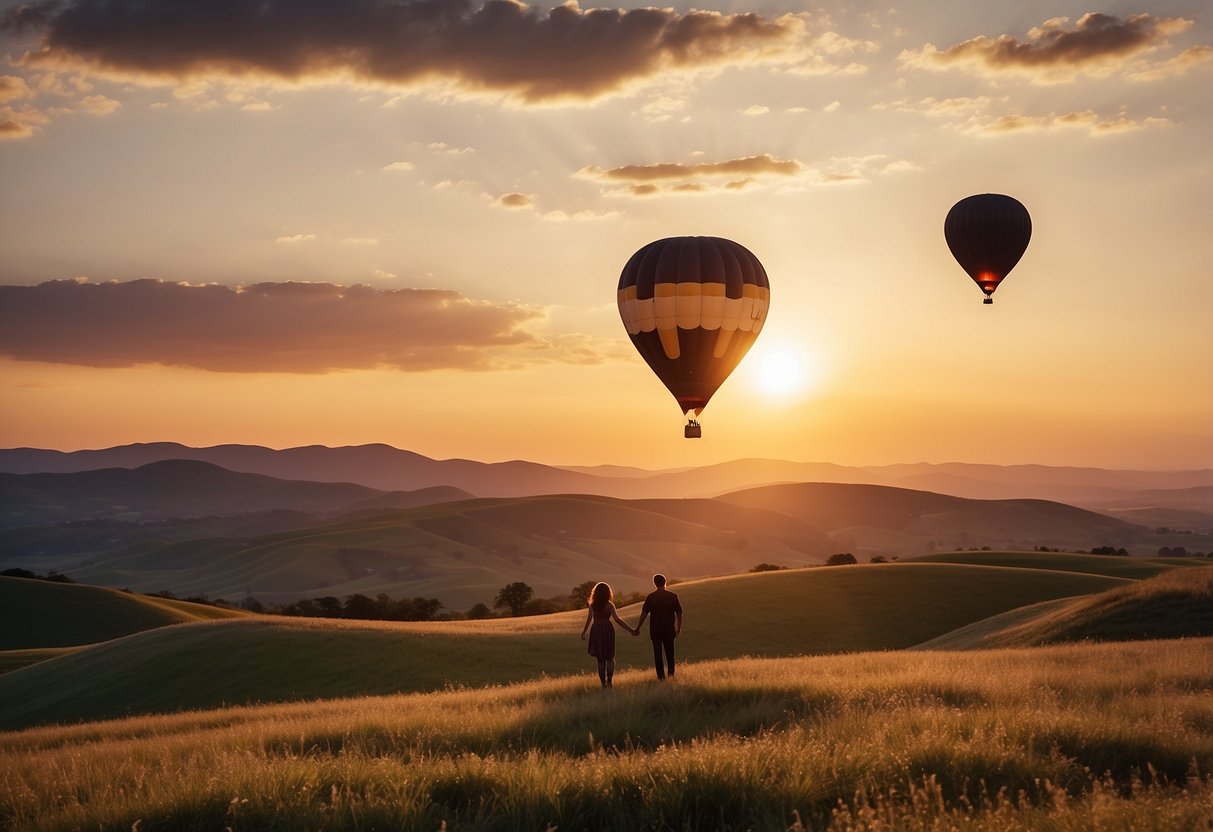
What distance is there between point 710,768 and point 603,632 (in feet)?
38.7

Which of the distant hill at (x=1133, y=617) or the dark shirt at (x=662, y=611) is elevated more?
the dark shirt at (x=662, y=611)

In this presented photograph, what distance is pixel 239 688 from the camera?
4353 centimetres

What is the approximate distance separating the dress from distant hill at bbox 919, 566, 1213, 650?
21681mm

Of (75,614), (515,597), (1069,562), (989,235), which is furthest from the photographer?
(515,597)

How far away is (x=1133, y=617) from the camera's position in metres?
37.9

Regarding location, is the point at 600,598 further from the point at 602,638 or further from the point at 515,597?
the point at 515,597

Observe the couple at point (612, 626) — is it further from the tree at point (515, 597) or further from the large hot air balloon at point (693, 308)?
the tree at point (515, 597)

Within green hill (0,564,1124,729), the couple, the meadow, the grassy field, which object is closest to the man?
the couple

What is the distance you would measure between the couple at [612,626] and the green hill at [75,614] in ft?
259

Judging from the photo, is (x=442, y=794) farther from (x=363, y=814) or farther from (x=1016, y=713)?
(x=1016, y=713)

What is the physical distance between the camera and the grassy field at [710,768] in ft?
26.0

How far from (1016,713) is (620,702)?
5258mm

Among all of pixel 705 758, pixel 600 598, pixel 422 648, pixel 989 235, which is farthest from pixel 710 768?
pixel 989 235

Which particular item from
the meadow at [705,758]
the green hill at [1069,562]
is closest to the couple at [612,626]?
the meadow at [705,758]
